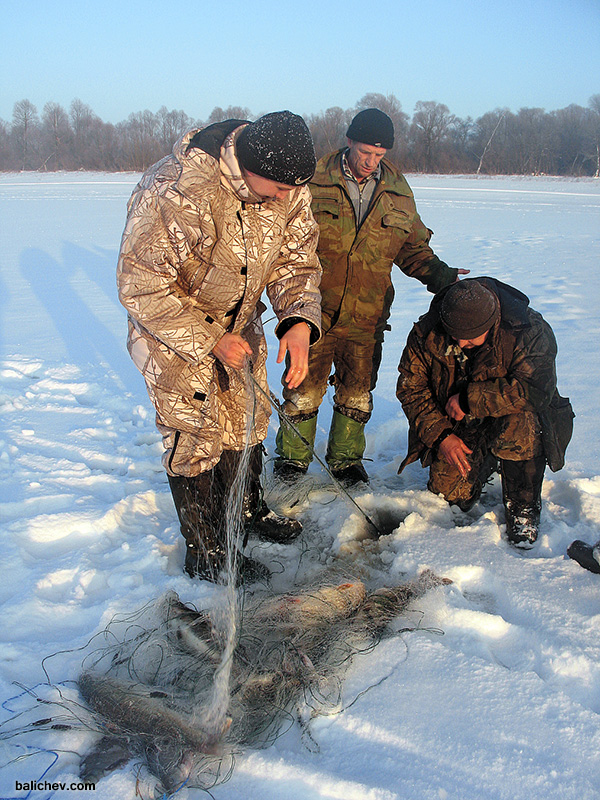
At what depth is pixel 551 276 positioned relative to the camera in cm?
806

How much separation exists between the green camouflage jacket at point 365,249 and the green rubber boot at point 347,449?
550 millimetres

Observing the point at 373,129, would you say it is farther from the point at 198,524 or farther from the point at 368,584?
the point at 368,584

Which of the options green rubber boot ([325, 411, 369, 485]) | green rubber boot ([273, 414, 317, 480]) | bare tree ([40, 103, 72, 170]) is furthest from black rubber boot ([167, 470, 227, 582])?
bare tree ([40, 103, 72, 170])

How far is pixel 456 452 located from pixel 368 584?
0.85m

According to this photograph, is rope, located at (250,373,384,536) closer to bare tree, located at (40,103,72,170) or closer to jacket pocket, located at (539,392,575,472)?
jacket pocket, located at (539,392,575,472)

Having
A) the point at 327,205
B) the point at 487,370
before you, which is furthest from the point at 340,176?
the point at 487,370

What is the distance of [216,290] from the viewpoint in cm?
239

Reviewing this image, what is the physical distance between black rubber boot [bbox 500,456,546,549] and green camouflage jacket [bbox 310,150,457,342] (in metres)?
1.16

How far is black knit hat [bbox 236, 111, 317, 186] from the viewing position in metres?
2.06

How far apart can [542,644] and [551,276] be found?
23.0ft

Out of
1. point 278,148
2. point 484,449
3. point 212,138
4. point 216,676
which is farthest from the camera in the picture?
point 484,449

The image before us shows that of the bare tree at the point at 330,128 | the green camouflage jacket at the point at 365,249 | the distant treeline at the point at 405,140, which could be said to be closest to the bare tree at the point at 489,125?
the distant treeline at the point at 405,140

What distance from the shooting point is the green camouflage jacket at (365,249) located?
124 inches

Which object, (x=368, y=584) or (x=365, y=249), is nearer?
(x=368, y=584)
